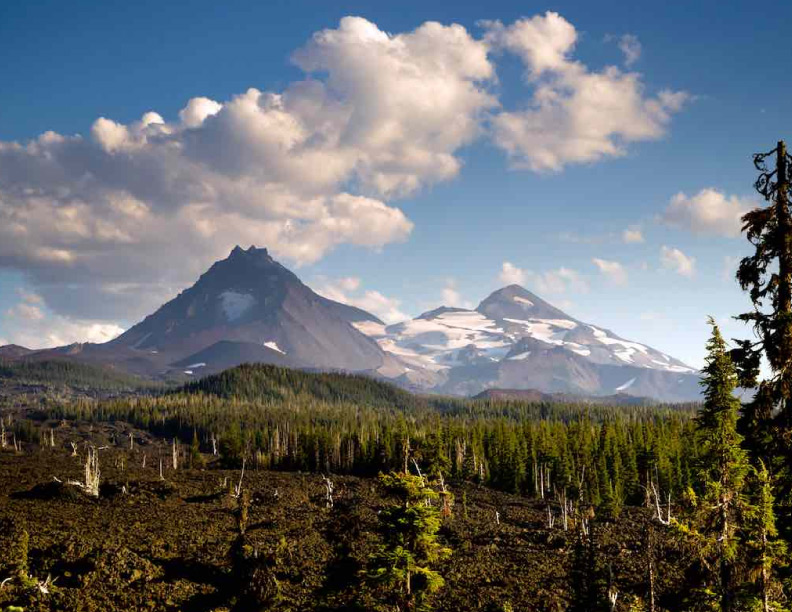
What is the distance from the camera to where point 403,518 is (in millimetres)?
30922

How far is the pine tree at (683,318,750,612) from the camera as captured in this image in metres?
16.0

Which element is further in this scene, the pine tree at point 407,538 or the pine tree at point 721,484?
the pine tree at point 407,538

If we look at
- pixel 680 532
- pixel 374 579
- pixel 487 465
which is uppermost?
pixel 680 532

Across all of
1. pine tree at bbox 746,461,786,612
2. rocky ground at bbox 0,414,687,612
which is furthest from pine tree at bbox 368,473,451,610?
pine tree at bbox 746,461,786,612

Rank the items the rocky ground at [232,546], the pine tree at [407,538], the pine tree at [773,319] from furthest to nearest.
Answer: the rocky ground at [232,546] → the pine tree at [407,538] → the pine tree at [773,319]

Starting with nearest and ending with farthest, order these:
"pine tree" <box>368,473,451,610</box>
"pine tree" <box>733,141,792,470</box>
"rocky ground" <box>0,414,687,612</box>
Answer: "pine tree" <box>733,141,792,470</box> → "pine tree" <box>368,473,451,610</box> → "rocky ground" <box>0,414,687,612</box>

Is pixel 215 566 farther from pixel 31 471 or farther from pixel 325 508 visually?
pixel 31 471

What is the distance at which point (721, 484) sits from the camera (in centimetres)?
1659

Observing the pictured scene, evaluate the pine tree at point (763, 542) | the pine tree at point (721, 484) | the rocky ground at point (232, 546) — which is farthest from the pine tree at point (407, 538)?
the pine tree at point (763, 542)

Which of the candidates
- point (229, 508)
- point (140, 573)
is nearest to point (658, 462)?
point (229, 508)

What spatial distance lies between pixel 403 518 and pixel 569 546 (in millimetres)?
43758

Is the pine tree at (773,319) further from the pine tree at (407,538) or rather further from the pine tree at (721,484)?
the pine tree at (407,538)

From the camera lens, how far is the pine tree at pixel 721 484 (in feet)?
52.4

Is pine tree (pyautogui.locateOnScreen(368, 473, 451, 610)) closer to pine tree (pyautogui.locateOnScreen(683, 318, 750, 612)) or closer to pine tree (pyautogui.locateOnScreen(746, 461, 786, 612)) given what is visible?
pine tree (pyautogui.locateOnScreen(683, 318, 750, 612))
